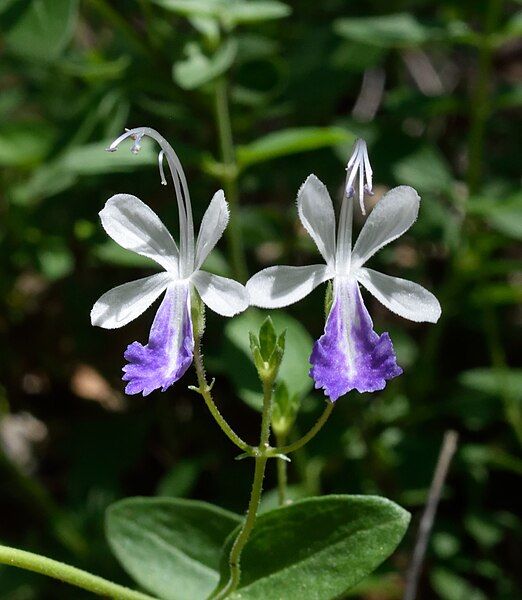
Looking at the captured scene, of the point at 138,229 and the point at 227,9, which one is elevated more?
the point at 227,9

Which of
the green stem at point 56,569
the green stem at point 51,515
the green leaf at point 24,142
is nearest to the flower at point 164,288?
the green stem at point 56,569

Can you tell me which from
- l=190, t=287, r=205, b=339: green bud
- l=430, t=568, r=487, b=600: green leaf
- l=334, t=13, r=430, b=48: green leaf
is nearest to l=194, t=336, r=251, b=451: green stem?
l=190, t=287, r=205, b=339: green bud

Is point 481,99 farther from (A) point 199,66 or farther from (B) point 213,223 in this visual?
(B) point 213,223

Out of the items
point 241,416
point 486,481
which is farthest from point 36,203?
point 486,481

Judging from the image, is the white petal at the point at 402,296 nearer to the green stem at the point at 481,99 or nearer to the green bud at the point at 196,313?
the green bud at the point at 196,313

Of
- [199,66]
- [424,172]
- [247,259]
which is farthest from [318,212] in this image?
[247,259]

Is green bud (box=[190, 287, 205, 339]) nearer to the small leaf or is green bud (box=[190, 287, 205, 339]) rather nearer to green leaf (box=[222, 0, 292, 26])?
the small leaf

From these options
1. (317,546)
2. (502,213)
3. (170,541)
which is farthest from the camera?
(502,213)
